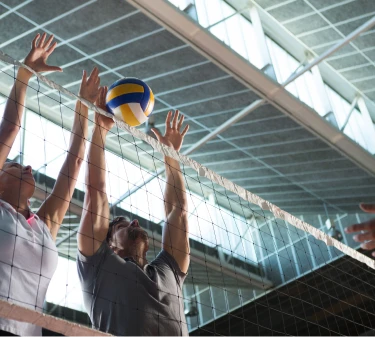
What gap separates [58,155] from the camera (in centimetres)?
1338

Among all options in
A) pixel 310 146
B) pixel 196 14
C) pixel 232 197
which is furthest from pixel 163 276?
pixel 232 197

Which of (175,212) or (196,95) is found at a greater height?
(196,95)

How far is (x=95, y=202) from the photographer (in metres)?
4.25

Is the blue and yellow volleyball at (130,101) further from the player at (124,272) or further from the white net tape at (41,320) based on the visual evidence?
the white net tape at (41,320)

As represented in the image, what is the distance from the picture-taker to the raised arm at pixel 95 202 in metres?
4.00

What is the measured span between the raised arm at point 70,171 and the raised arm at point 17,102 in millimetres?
406

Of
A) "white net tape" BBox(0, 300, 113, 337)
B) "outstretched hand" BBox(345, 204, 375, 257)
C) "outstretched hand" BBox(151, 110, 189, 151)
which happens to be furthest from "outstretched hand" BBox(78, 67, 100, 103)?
"outstretched hand" BBox(345, 204, 375, 257)

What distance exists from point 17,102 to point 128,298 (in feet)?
4.49

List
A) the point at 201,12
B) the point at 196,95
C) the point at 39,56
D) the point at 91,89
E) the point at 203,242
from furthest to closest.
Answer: the point at 203,242, the point at 196,95, the point at 201,12, the point at 91,89, the point at 39,56

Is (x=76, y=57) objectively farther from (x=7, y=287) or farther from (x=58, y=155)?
(x=7, y=287)

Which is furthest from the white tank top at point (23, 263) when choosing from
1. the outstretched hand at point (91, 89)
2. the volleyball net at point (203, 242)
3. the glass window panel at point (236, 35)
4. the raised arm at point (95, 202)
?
the volleyball net at point (203, 242)

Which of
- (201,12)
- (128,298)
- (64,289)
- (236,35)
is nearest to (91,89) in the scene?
(128,298)

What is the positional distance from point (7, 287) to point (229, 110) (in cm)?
914

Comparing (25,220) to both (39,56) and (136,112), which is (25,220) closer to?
(39,56)
